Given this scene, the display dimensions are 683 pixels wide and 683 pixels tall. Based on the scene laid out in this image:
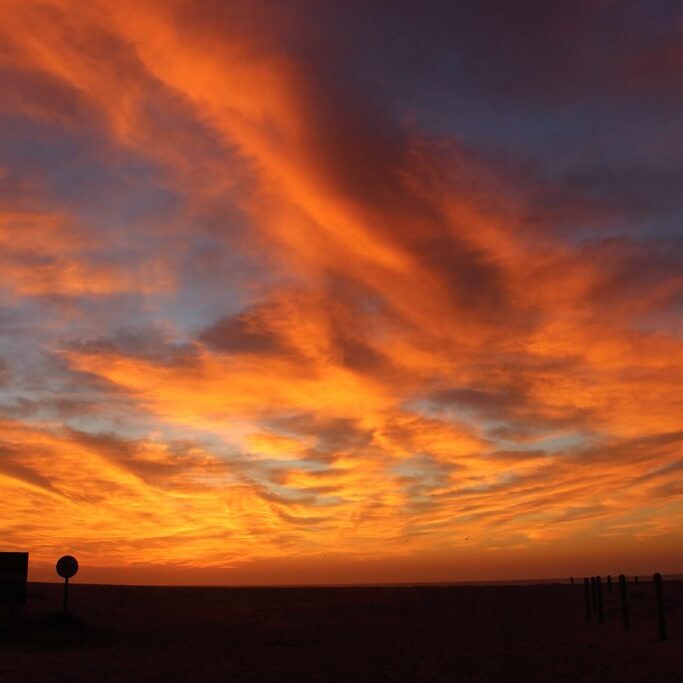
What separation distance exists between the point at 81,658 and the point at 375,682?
10315mm

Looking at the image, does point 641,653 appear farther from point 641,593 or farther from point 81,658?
point 641,593

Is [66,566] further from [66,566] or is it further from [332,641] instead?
[332,641]

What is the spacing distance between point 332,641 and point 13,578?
13258 millimetres

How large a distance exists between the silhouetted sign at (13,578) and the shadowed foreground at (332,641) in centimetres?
115

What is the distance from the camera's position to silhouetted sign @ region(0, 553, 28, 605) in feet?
93.1

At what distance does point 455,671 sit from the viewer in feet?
70.6

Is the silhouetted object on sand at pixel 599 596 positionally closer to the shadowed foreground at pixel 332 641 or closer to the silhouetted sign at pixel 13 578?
the shadowed foreground at pixel 332 641

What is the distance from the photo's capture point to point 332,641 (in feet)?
102

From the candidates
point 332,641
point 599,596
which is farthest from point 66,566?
point 599,596

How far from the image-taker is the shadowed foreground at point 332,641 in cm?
2091

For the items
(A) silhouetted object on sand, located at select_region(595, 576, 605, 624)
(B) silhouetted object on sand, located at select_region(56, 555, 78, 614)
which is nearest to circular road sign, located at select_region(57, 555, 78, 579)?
(B) silhouetted object on sand, located at select_region(56, 555, 78, 614)

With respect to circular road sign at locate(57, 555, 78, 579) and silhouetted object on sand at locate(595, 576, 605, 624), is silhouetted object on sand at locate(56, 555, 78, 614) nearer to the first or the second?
circular road sign at locate(57, 555, 78, 579)

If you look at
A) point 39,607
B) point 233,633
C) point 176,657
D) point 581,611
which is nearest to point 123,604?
point 39,607

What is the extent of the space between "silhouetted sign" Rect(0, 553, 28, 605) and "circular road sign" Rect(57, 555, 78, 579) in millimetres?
2222
